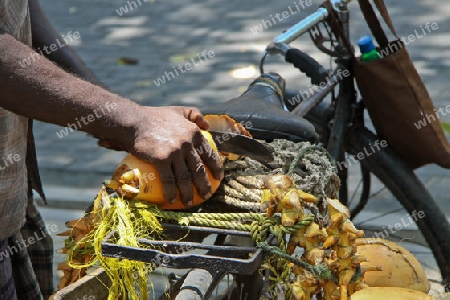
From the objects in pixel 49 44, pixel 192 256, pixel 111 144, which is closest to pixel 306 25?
pixel 49 44

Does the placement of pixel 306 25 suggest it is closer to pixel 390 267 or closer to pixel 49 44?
pixel 49 44

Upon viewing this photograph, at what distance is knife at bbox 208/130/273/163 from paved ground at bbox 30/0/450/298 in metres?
2.91

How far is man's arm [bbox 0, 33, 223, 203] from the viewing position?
1.90 metres

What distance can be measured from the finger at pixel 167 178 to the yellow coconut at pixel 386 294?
0.59 m

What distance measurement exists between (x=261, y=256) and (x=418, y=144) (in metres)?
1.84

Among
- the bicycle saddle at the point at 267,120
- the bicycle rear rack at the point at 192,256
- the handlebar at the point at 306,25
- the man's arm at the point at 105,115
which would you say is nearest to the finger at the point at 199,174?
the man's arm at the point at 105,115

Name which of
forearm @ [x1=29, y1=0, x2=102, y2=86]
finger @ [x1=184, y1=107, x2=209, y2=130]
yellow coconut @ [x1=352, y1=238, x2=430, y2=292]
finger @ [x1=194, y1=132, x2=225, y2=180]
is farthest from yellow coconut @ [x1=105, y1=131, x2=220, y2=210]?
forearm @ [x1=29, y1=0, x2=102, y2=86]

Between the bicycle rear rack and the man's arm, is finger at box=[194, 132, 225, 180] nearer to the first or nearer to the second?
the man's arm

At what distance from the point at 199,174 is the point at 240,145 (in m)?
0.22

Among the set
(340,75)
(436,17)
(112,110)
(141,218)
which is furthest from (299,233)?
(436,17)

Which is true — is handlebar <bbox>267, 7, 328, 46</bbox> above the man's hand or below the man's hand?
below

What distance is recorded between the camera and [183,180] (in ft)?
6.41

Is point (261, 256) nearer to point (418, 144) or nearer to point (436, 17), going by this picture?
point (418, 144)

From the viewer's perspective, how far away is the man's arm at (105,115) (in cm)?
190
